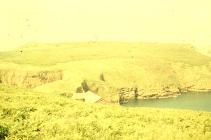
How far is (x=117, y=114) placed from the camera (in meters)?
36.9

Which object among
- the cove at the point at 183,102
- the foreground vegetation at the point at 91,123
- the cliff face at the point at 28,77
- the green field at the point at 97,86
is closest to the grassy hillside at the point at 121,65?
the green field at the point at 97,86

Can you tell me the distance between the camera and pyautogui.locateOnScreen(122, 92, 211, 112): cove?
122m

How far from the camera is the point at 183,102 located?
130 metres

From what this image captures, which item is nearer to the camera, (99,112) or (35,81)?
(99,112)

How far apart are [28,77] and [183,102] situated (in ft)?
178

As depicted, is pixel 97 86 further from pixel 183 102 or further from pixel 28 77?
pixel 183 102

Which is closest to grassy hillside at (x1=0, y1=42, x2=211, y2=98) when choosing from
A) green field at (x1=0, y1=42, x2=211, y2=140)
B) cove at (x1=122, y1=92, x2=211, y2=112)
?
green field at (x1=0, y1=42, x2=211, y2=140)

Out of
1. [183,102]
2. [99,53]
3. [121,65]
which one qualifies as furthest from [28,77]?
[183,102]

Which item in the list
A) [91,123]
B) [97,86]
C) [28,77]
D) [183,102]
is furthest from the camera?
[28,77]

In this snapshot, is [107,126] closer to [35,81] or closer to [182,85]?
[35,81]

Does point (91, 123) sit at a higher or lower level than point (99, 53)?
lower

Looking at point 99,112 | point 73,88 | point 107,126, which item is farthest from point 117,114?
point 73,88

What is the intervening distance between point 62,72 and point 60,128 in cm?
10944

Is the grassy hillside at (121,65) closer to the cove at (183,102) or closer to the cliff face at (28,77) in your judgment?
the cliff face at (28,77)
